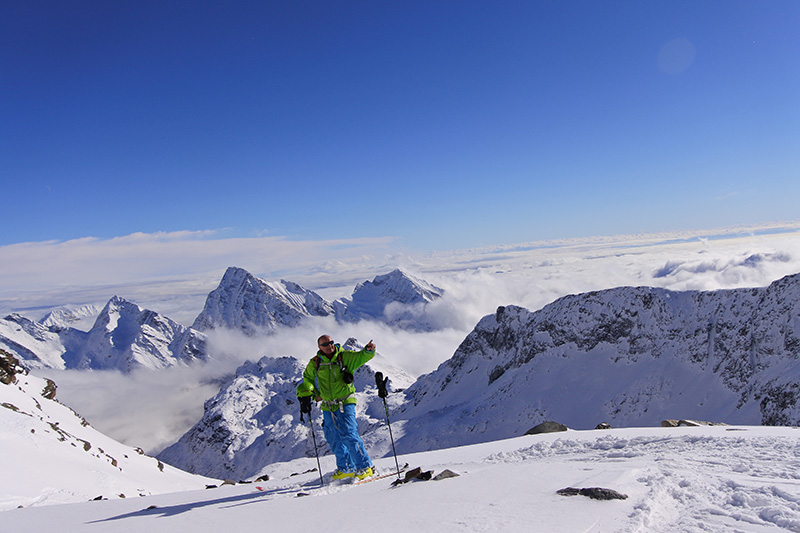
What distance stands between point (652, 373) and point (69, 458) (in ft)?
340

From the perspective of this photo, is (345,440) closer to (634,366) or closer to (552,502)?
(552,502)

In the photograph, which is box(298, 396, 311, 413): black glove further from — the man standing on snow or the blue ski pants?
the blue ski pants

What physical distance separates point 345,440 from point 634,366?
10521 cm

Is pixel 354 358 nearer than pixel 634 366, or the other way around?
pixel 354 358

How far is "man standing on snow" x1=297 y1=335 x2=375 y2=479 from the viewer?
10.2 metres

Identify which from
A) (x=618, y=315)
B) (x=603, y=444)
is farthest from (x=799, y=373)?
(x=603, y=444)

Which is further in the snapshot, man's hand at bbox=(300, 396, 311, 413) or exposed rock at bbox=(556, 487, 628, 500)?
man's hand at bbox=(300, 396, 311, 413)

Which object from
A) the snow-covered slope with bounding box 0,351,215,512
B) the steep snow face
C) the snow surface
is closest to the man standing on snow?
the snow surface

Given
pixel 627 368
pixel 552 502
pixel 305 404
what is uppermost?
pixel 305 404

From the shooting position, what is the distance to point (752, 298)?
300 feet

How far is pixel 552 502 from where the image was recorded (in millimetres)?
5977

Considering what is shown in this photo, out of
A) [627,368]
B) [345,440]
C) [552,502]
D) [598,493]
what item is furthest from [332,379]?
[627,368]

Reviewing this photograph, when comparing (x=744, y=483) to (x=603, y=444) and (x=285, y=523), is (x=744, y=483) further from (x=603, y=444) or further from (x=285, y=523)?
(x=285, y=523)

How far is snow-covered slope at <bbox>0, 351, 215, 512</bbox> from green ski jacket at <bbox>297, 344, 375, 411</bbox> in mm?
5711
